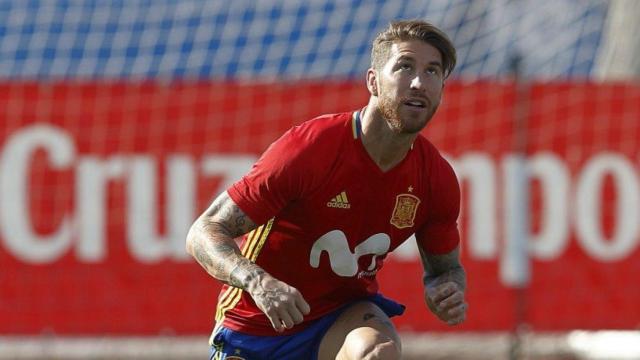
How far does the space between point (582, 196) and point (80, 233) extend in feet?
12.1

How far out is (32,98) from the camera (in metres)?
10.1

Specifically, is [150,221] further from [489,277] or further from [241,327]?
[241,327]

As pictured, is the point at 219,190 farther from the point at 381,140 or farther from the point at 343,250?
the point at 381,140

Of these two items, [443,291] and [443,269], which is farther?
[443,269]

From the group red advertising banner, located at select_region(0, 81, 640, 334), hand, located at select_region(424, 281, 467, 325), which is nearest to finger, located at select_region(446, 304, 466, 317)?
hand, located at select_region(424, 281, 467, 325)

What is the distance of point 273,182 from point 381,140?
499 millimetres

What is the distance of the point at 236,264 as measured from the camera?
5.11 m

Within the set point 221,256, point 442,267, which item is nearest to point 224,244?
point 221,256

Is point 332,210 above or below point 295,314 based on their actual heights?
above

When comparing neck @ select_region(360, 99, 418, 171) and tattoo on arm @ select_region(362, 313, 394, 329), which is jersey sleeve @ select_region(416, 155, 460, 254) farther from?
tattoo on arm @ select_region(362, 313, 394, 329)

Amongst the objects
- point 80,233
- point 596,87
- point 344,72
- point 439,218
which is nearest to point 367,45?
point 344,72

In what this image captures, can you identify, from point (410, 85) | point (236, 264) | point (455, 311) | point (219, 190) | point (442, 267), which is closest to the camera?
point (236, 264)

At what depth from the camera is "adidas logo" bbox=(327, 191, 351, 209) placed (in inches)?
219

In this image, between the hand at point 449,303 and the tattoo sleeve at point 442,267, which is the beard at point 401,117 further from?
the tattoo sleeve at point 442,267
